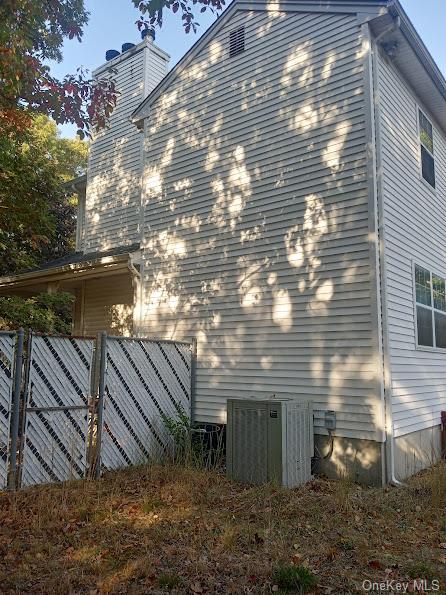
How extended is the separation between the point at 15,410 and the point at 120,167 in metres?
8.62

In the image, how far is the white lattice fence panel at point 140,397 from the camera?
7.09 meters

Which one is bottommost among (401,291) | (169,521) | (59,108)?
(169,521)

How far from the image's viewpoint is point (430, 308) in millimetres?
8391

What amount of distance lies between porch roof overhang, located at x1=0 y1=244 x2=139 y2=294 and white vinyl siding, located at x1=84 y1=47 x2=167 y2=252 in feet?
2.64

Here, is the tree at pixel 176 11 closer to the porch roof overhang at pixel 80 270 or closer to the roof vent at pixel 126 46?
the porch roof overhang at pixel 80 270

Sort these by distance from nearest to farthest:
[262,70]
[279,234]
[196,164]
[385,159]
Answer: [385,159] → [279,234] → [262,70] → [196,164]

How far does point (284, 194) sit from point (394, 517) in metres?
4.81

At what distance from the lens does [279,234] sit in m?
7.84

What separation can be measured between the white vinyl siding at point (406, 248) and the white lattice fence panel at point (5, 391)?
4.86 metres

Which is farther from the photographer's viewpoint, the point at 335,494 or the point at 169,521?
the point at 335,494

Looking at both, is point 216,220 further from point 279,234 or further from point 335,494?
point 335,494

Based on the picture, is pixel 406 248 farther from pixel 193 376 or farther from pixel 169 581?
pixel 169 581

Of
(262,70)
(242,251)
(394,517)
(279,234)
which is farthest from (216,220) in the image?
(394,517)

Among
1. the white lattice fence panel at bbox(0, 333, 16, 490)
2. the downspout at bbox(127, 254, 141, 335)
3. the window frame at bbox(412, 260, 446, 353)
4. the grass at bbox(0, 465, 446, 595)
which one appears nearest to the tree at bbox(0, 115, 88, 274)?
the downspout at bbox(127, 254, 141, 335)
